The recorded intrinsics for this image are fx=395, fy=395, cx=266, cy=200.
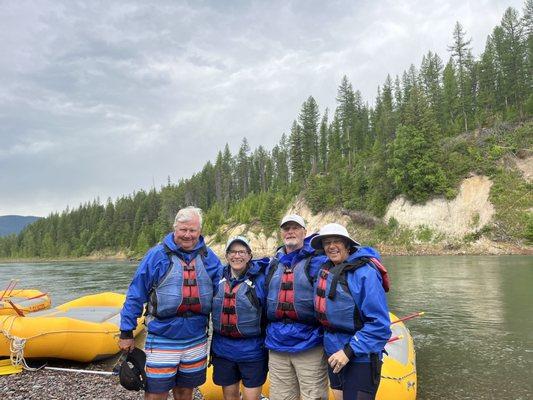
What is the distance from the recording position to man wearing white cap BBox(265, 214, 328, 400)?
3906 millimetres

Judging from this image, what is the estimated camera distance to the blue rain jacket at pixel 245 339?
4.16 meters

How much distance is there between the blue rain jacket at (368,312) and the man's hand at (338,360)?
10cm

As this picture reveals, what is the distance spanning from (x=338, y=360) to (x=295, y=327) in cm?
63

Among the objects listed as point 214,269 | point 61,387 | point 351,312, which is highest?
point 214,269

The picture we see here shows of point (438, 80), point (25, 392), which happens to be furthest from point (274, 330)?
point (438, 80)

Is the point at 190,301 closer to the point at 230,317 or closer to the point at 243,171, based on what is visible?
the point at 230,317

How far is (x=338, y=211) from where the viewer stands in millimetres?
55344

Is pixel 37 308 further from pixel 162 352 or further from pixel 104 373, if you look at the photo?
pixel 162 352

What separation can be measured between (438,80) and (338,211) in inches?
1327

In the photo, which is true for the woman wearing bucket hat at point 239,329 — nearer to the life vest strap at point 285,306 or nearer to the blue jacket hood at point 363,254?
the life vest strap at point 285,306

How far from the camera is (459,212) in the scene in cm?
4153

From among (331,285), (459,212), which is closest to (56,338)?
(331,285)

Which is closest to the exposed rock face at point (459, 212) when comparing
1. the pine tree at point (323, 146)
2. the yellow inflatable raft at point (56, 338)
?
the pine tree at point (323, 146)

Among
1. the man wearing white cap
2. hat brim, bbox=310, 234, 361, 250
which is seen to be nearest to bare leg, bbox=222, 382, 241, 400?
the man wearing white cap
